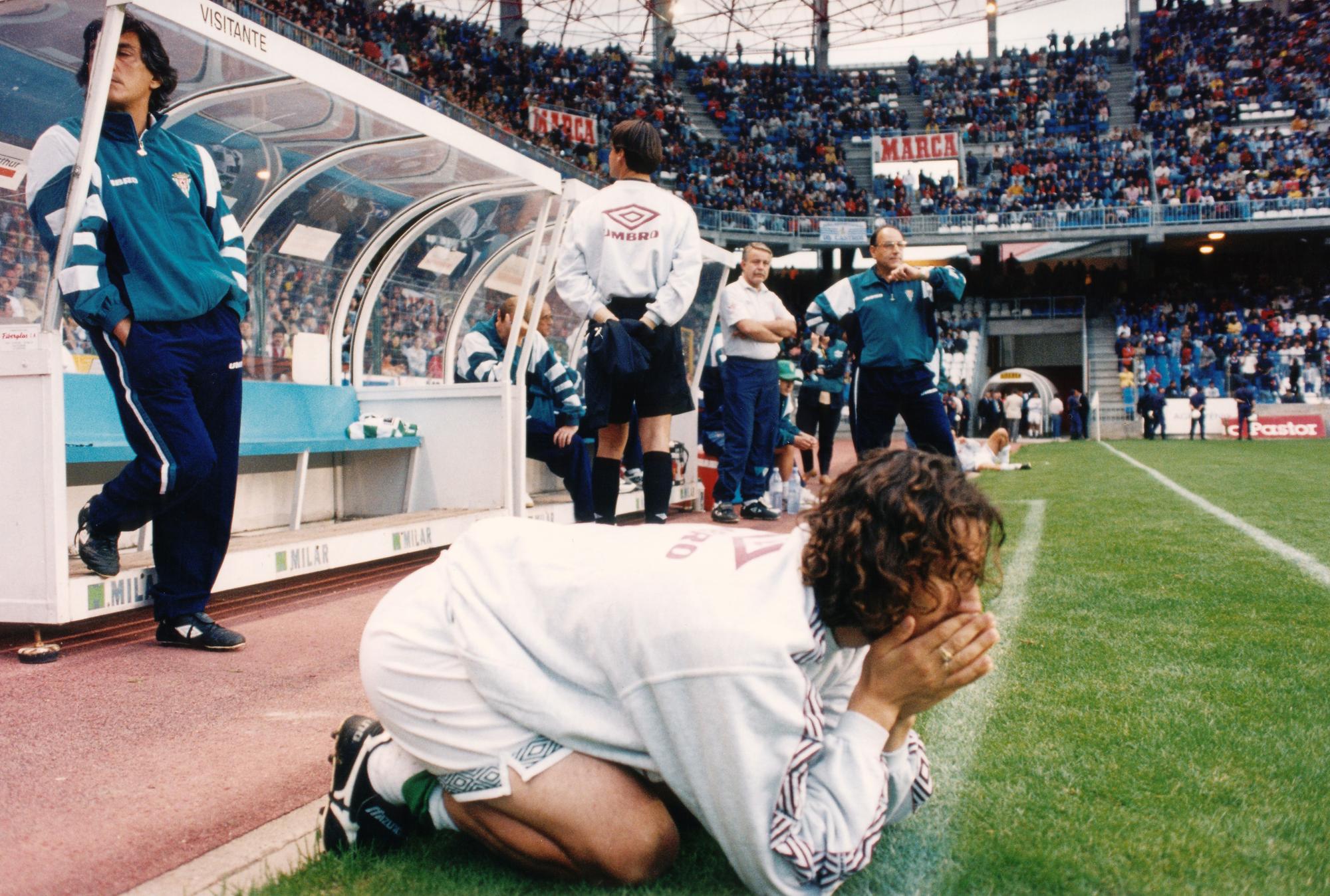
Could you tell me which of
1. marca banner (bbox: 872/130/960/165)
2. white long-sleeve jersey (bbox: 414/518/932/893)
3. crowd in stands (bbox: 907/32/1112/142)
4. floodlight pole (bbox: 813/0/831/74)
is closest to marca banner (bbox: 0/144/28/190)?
white long-sleeve jersey (bbox: 414/518/932/893)

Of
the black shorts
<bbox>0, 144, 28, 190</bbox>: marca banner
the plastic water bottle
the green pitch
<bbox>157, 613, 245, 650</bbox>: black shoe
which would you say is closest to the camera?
the green pitch

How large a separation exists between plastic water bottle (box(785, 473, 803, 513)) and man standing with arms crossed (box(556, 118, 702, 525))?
14.0ft

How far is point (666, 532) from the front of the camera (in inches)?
73.7

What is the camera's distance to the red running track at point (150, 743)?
77.9 inches

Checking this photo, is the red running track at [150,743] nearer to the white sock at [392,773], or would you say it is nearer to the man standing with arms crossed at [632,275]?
the white sock at [392,773]

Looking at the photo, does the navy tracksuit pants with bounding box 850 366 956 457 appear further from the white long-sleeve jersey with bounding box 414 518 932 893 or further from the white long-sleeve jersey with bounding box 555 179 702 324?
the white long-sleeve jersey with bounding box 414 518 932 893

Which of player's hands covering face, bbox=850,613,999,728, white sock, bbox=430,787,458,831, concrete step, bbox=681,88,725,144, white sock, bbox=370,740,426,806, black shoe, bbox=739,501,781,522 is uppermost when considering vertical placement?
concrete step, bbox=681,88,725,144

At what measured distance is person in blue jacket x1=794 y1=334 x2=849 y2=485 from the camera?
11352mm

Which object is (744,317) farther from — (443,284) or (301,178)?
(301,178)

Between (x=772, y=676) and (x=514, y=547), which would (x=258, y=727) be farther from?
(x=772, y=676)

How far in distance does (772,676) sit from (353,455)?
569 centimetres

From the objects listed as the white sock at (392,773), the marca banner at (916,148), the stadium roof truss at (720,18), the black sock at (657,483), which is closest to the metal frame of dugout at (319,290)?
the black sock at (657,483)

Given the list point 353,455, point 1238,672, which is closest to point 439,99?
point 353,455

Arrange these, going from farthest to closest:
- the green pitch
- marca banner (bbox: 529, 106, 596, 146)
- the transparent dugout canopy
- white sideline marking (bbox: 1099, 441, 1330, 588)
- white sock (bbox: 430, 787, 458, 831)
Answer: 1. marca banner (bbox: 529, 106, 596, 146)
2. white sideline marking (bbox: 1099, 441, 1330, 588)
3. the transparent dugout canopy
4. white sock (bbox: 430, 787, 458, 831)
5. the green pitch
